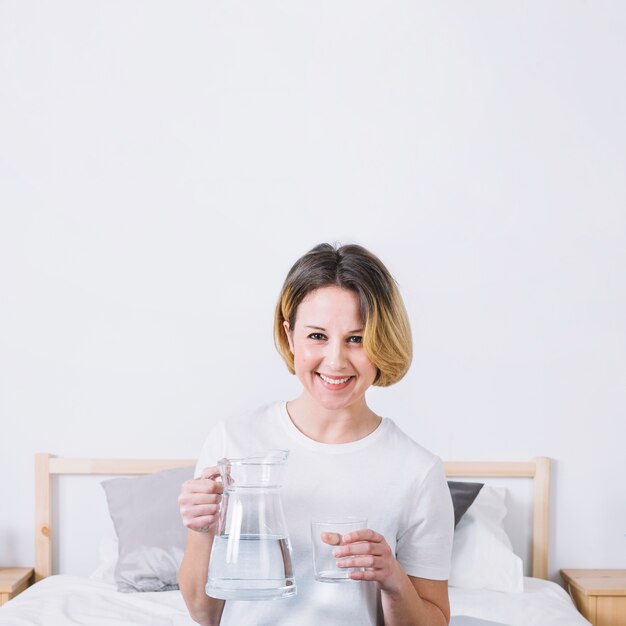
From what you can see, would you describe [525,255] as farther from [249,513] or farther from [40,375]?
[249,513]

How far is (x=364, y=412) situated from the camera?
1.35 m

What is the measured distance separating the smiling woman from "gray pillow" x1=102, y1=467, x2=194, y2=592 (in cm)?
124

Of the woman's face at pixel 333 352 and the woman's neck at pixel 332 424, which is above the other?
the woman's face at pixel 333 352

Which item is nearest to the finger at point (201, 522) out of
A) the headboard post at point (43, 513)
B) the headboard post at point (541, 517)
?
the headboard post at point (43, 513)

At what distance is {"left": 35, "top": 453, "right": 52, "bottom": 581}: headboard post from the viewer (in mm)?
2869

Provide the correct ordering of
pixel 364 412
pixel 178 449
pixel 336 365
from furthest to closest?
pixel 178 449 → pixel 364 412 → pixel 336 365

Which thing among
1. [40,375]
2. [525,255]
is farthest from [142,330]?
[525,255]

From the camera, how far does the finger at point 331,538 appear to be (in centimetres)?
112

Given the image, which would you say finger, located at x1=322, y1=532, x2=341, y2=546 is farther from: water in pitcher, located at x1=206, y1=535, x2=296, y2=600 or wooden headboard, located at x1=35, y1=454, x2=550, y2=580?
wooden headboard, located at x1=35, y1=454, x2=550, y2=580

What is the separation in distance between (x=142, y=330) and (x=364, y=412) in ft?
5.65

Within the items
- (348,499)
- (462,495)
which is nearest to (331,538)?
(348,499)

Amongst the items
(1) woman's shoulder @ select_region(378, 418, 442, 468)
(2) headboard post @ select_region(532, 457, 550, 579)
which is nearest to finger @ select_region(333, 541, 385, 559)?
(1) woman's shoulder @ select_region(378, 418, 442, 468)

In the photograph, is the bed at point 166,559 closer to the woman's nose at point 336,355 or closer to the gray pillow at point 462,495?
the gray pillow at point 462,495

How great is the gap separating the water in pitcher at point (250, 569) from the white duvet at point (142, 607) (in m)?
1.18
